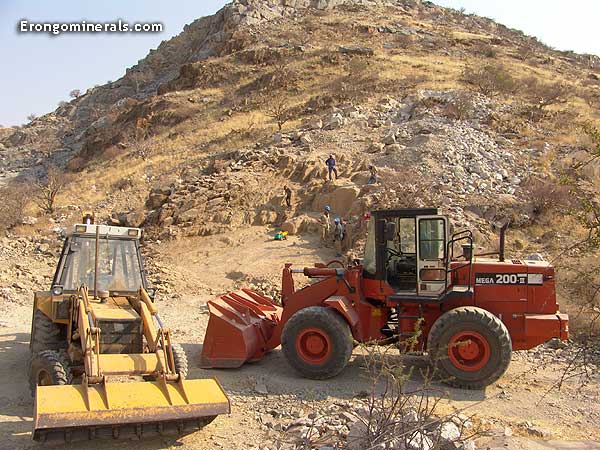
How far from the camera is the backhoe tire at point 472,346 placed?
7.29 m

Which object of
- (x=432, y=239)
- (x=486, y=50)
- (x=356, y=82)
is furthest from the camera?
(x=486, y=50)

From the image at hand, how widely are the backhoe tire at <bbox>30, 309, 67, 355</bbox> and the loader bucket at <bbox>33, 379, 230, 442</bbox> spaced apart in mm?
1934

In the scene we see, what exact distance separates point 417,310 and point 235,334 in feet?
8.46

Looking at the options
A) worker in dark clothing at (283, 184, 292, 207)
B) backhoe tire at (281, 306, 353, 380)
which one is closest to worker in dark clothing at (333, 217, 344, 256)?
worker in dark clothing at (283, 184, 292, 207)

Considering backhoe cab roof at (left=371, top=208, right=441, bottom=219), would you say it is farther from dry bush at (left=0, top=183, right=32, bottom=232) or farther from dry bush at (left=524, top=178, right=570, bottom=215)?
dry bush at (left=0, top=183, right=32, bottom=232)

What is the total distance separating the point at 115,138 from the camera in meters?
36.8

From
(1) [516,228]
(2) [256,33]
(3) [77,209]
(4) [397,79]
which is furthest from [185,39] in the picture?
(1) [516,228]

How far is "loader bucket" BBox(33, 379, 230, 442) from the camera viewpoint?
4812mm

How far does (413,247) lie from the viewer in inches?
318

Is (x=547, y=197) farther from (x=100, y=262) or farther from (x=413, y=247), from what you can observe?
(x=100, y=262)

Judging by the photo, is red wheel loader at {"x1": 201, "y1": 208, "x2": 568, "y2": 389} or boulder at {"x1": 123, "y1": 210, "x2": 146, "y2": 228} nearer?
red wheel loader at {"x1": 201, "y1": 208, "x2": 568, "y2": 389}

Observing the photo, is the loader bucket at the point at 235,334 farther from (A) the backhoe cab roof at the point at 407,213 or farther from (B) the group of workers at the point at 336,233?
(B) the group of workers at the point at 336,233

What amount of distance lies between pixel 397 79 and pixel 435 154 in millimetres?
13244

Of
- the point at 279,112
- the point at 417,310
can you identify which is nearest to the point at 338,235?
the point at 417,310
